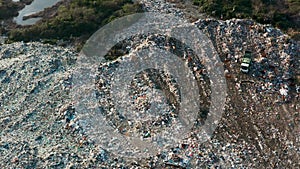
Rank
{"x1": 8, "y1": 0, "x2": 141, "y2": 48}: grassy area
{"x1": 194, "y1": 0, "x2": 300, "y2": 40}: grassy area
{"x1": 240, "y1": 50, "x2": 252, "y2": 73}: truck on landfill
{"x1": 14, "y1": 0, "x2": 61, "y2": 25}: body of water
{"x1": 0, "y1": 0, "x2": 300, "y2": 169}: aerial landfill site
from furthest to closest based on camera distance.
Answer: {"x1": 14, "y1": 0, "x2": 61, "y2": 25}: body of water, {"x1": 8, "y1": 0, "x2": 141, "y2": 48}: grassy area, {"x1": 194, "y1": 0, "x2": 300, "y2": 40}: grassy area, {"x1": 240, "y1": 50, "x2": 252, "y2": 73}: truck on landfill, {"x1": 0, "y1": 0, "x2": 300, "y2": 169}: aerial landfill site

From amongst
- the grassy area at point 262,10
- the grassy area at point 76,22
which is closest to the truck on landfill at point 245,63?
the grassy area at point 262,10

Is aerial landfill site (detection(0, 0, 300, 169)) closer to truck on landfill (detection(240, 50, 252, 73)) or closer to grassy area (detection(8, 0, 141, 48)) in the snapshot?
truck on landfill (detection(240, 50, 252, 73))

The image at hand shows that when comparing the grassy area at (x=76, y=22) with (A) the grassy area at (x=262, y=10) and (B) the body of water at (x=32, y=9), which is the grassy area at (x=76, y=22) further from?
(A) the grassy area at (x=262, y=10)

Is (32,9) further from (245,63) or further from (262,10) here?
(245,63)

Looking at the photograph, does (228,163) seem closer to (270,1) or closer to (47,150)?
(47,150)

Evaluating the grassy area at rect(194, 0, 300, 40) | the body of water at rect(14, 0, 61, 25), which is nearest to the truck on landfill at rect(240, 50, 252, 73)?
the grassy area at rect(194, 0, 300, 40)

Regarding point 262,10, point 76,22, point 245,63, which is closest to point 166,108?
point 245,63

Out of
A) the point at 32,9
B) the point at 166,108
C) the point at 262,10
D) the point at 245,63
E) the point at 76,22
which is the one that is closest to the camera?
the point at 166,108
